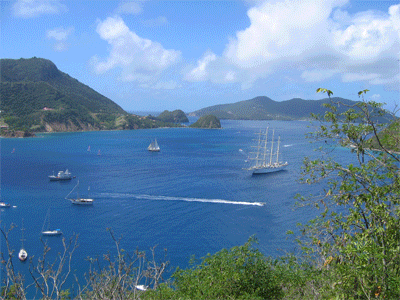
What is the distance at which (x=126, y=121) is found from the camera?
12338 cm

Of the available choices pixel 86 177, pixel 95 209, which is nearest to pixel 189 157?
pixel 86 177

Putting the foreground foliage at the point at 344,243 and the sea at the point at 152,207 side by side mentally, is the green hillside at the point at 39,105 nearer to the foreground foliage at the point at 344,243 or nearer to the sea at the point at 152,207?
the sea at the point at 152,207

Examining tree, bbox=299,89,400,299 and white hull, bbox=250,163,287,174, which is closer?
tree, bbox=299,89,400,299

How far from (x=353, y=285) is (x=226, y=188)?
3156 centimetres

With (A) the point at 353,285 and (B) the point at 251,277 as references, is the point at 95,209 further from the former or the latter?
(A) the point at 353,285

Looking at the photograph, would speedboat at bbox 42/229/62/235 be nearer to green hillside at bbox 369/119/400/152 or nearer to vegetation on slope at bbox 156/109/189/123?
green hillside at bbox 369/119/400/152

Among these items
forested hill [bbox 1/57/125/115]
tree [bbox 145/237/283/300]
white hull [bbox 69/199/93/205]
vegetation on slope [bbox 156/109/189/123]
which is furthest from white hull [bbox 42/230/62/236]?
vegetation on slope [bbox 156/109/189/123]

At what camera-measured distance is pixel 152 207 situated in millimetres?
28344

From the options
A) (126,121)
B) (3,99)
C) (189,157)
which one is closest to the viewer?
(189,157)

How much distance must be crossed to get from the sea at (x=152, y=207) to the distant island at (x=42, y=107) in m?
45.1

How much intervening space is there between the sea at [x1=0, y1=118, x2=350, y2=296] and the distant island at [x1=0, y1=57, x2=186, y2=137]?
148 ft

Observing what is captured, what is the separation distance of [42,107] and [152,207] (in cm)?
8991

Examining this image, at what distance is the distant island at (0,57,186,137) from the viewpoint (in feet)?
300

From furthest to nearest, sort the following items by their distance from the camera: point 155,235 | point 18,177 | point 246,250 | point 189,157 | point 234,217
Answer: point 189,157 < point 18,177 < point 234,217 < point 155,235 < point 246,250
